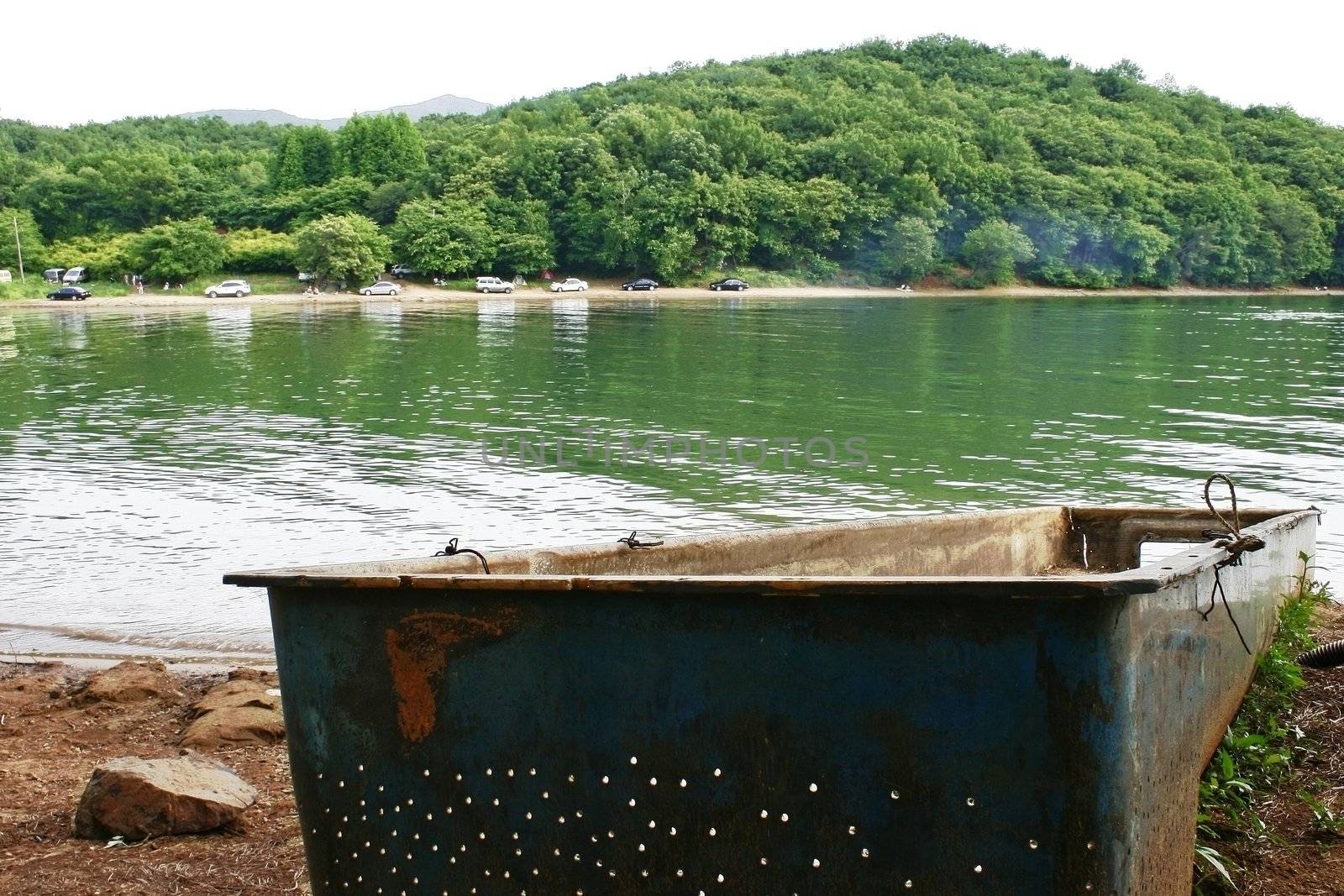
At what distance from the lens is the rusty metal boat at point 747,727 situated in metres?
3.28

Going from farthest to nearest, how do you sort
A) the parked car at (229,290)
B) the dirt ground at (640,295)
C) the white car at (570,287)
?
the white car at (570,287), the parked car at (229,290), the dirt ground at (640,295)

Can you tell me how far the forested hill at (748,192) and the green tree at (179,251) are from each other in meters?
0.53

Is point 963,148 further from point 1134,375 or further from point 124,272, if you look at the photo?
point 1134,375

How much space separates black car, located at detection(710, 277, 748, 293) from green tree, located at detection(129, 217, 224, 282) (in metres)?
37.8

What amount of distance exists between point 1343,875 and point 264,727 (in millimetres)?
5084

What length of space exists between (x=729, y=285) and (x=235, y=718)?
9883 centimetres

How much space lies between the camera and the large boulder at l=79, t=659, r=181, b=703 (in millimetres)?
7809

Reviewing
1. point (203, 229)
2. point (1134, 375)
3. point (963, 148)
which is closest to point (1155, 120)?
point (963, 148)

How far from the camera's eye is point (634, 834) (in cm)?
369

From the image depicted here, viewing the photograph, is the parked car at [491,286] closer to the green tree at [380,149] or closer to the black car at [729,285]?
the black car at [729,285]

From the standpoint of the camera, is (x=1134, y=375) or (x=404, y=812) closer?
(x=404, y=812)

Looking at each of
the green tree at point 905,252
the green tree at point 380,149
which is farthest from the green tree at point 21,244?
the green tree at point 905,252

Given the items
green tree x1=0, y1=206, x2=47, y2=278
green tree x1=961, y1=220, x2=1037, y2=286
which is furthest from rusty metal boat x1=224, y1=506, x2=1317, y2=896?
green tree x1=961, y1=220, x2=1037, y2=286

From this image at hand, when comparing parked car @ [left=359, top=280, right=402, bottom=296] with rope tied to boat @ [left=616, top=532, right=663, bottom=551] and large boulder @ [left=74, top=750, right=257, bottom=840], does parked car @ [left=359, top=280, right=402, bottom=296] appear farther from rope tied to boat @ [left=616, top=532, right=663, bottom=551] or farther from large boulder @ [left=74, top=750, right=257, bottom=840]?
rope tied to boat @ [left=616, top=532, right=663, bottom=551]
